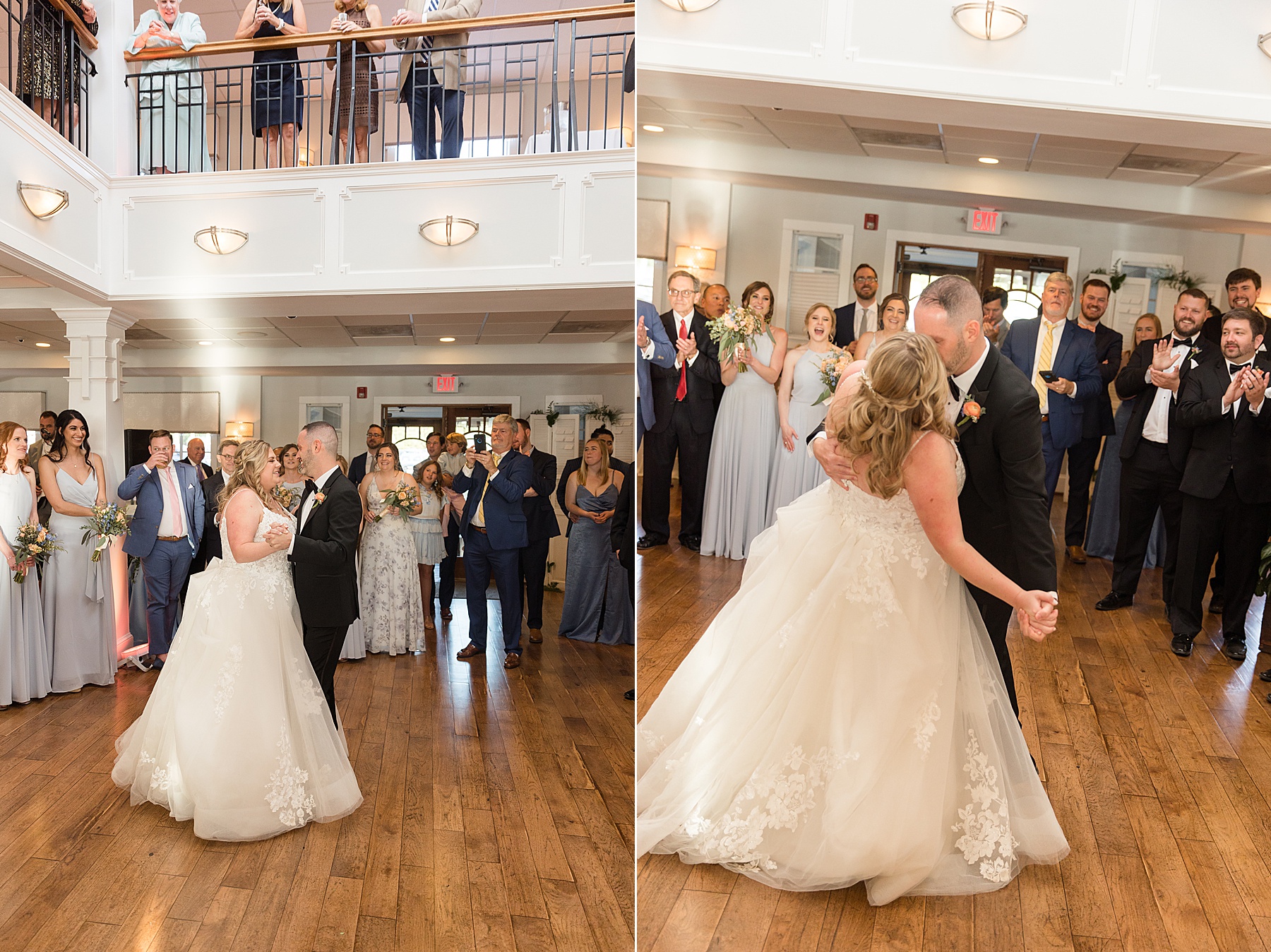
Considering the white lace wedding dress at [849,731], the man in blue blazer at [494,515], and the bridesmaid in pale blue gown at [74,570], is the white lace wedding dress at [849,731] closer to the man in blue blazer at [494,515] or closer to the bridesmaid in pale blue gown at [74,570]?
the man in blue blazer at [494,515]

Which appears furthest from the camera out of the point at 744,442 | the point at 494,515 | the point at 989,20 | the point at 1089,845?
the point at 989,20

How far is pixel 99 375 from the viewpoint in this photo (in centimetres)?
192

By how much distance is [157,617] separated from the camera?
2.13 metres

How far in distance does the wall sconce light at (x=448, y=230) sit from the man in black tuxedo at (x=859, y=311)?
1183mm

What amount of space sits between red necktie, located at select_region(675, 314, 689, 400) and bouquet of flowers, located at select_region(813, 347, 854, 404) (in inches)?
11.3

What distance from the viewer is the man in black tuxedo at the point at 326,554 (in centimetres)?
199

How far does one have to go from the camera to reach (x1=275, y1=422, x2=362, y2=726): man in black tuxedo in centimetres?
199

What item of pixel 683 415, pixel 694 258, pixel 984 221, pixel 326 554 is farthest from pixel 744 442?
pixel 326 554

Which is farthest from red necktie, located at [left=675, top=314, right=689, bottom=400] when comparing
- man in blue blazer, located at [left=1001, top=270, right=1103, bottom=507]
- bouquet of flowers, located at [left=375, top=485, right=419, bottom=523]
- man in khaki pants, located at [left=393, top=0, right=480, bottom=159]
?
man in khaki pants, located at [left=393, top=0, right=480, bottom=159]

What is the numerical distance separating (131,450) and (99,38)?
1.11m

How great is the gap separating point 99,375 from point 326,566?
0.77m

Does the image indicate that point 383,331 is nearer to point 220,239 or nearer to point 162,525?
point 220,239

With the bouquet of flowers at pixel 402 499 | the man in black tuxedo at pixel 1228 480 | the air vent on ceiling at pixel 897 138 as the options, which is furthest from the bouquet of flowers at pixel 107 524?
the man in black tuxedo at pixel 1228 480

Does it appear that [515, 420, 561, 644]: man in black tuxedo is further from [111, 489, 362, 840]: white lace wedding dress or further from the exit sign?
the exit sign
